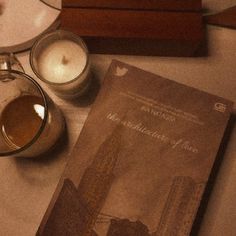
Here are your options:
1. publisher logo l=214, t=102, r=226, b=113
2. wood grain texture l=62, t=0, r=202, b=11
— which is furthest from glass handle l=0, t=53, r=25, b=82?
publisher logo l=214, t=102, r=226, b=113

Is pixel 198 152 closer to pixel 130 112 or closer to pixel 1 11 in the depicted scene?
pixel 130 112

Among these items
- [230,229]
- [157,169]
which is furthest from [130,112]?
[230,229]

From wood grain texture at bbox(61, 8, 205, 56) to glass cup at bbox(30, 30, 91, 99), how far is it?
0.02 meters

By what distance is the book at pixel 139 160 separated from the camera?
43 cm

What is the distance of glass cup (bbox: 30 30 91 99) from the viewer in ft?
1.57

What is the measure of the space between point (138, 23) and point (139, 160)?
179mm

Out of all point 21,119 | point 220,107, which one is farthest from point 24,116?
point 220,107

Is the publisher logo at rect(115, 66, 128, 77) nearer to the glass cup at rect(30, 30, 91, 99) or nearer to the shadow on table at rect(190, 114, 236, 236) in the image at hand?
the glass cup at rect(30, 30, 91, 99)

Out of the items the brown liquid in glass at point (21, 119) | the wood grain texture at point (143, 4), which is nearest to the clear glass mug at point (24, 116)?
the brown liquid in glass at point (21, 119)

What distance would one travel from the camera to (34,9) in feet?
1.76

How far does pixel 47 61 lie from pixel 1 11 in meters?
0.11

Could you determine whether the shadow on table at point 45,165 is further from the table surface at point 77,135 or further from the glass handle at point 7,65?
the glass handle at point 7,65

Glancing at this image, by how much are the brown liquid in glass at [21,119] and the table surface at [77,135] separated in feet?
0.14

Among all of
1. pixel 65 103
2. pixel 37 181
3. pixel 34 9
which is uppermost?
pixel 34 9
